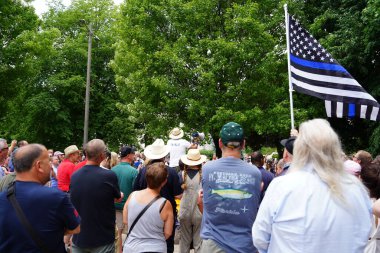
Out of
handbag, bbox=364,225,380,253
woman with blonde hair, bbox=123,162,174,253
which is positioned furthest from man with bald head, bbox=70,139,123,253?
handbag, bbox=364,225,380,253

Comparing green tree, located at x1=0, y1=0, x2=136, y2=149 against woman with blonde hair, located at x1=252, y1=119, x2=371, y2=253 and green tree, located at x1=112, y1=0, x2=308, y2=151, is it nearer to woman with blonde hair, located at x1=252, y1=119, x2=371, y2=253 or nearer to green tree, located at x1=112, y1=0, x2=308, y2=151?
green tree, located at x1=112, y1=0, x2=308, y2=151

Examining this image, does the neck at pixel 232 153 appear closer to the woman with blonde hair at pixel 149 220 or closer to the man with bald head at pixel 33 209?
the woman with blonde hair at pixel 149 220

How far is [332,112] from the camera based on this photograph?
8875 millimetres

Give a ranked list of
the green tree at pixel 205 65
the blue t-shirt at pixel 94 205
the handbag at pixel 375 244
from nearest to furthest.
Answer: the handbag at pixel 375 244 → the blue t-shirt at pixel 94 205 → the green tree at pixel 205 65

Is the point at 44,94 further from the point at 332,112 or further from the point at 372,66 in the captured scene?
the point at 332,112

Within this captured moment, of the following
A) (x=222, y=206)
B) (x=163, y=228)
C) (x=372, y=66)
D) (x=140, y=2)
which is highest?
(x=140, y=2)

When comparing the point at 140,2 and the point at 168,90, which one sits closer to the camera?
the point at 168,90

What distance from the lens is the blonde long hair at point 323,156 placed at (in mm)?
2977

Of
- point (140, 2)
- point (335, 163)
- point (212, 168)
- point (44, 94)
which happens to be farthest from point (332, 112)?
point (44, 94)

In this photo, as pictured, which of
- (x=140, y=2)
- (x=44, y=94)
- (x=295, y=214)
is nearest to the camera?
(x=295, y=214)

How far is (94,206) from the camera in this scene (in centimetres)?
567

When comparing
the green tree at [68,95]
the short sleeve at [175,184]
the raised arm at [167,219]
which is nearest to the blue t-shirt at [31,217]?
the raised arm at [167,219]

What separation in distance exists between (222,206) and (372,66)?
20.0 m

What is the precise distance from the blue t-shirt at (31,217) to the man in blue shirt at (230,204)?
1540mm
